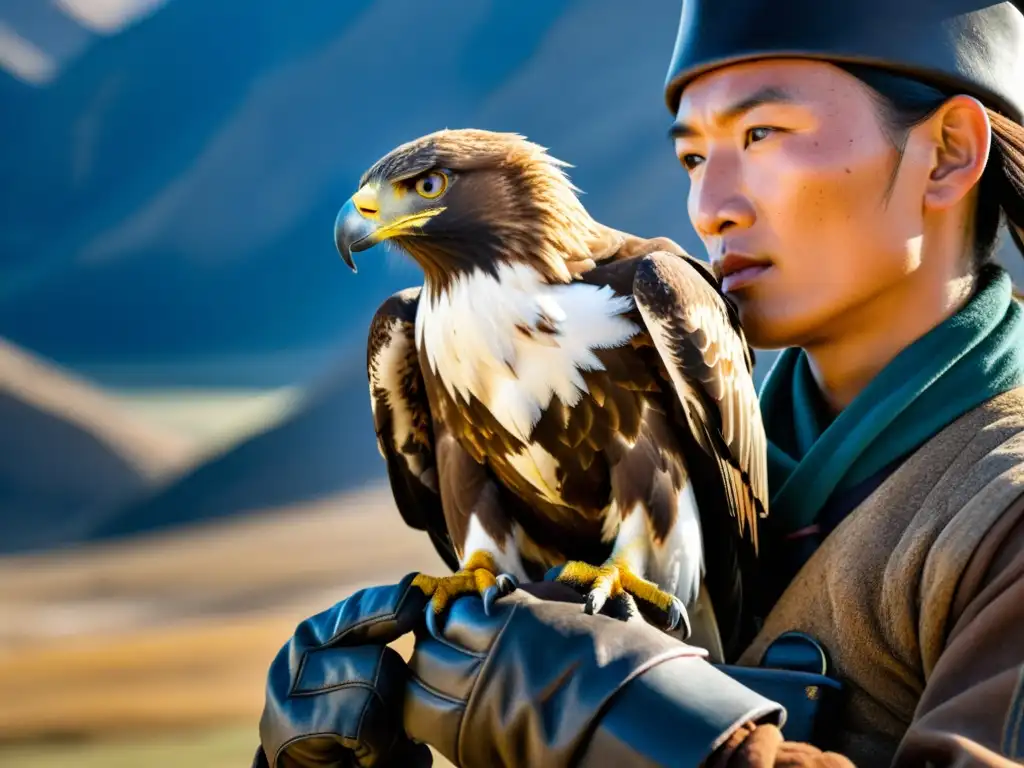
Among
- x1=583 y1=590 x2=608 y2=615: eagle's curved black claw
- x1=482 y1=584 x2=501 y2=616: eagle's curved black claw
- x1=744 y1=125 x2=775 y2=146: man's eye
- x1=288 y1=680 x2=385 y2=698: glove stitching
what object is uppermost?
x1=744 y1=125 x2=775 y2=146: man's eye

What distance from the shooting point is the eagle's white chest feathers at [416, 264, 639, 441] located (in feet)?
5.26

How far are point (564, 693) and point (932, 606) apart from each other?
0.39 meters

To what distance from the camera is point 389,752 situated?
137 centimetres

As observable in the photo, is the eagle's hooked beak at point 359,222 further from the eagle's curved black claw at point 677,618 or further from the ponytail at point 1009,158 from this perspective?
the ponytail at point 1009,158

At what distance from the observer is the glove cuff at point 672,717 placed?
104 centimetres

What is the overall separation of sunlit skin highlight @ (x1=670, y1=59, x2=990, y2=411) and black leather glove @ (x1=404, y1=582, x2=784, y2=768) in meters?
0.52

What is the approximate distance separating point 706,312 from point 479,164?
1.37ft

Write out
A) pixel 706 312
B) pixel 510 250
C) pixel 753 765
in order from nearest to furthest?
pixel 753 765
pixel 706 312
pixel 510 250

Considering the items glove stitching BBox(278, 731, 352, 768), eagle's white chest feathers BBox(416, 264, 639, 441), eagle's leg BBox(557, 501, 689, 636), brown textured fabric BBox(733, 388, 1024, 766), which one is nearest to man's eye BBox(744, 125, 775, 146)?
eagle's white chest feathers BBox(416, 264, 639, 441)

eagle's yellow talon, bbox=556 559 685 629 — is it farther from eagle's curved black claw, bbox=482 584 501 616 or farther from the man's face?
the man's face

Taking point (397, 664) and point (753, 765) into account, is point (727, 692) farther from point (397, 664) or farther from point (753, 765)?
point (397, 664)

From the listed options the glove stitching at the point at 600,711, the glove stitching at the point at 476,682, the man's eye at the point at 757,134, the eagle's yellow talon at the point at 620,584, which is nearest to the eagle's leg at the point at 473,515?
the eagle's yellow talon at the point at 620,584

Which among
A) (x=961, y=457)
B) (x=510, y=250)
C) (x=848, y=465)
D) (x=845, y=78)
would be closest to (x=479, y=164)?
(x=510, y=250)

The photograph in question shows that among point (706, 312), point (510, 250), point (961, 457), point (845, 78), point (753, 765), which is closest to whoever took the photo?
point (753, 765)
